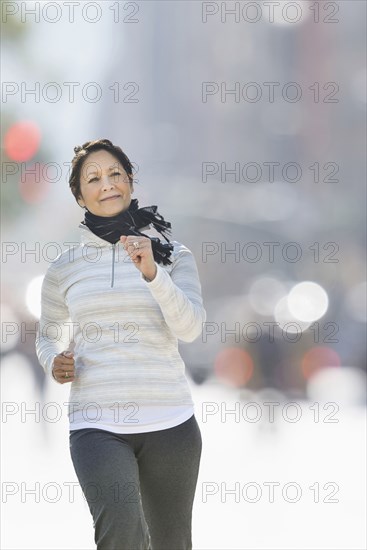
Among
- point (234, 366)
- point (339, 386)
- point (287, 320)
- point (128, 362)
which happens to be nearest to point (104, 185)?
point (128, 362)

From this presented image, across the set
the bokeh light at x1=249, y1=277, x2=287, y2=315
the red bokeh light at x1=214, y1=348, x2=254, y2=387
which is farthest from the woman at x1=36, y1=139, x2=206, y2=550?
the bokeh light at x1=249, y1=277, x2=287, y2=315

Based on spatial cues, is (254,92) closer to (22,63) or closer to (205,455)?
(22,63)

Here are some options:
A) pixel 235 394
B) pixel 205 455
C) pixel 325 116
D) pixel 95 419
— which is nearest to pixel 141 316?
pixel 95 419

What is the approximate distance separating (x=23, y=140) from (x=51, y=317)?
24.0 meters

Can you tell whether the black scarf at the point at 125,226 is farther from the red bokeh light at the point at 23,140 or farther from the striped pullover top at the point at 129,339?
the red bokeh light at the point at 23,140

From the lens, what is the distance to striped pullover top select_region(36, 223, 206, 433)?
4.31 m

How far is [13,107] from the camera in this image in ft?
89.4

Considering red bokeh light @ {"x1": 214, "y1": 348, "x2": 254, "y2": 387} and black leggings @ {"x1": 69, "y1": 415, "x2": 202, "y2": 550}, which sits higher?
red bokeh light @ {"x1": 214, "y1": 348, "x2": 254, "y2": 387}

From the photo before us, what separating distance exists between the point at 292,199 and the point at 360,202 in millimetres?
1872

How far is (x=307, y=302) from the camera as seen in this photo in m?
21.2

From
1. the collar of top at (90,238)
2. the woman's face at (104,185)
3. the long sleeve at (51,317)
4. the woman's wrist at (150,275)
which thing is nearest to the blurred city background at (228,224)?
the long sleeve at (51,317)

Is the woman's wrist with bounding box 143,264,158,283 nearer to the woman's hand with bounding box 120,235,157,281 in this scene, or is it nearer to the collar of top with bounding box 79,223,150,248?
the woman's hand with bounding box 120,235,157,281

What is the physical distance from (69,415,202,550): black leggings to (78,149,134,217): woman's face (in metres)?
0.76

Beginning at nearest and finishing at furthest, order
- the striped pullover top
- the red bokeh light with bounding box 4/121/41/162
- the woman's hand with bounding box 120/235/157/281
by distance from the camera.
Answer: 1. the woman's hand with bounding box 120/235/157/281
2. the striped pullover top
3. the red bokeh light with bounding box 4/121/41/162
